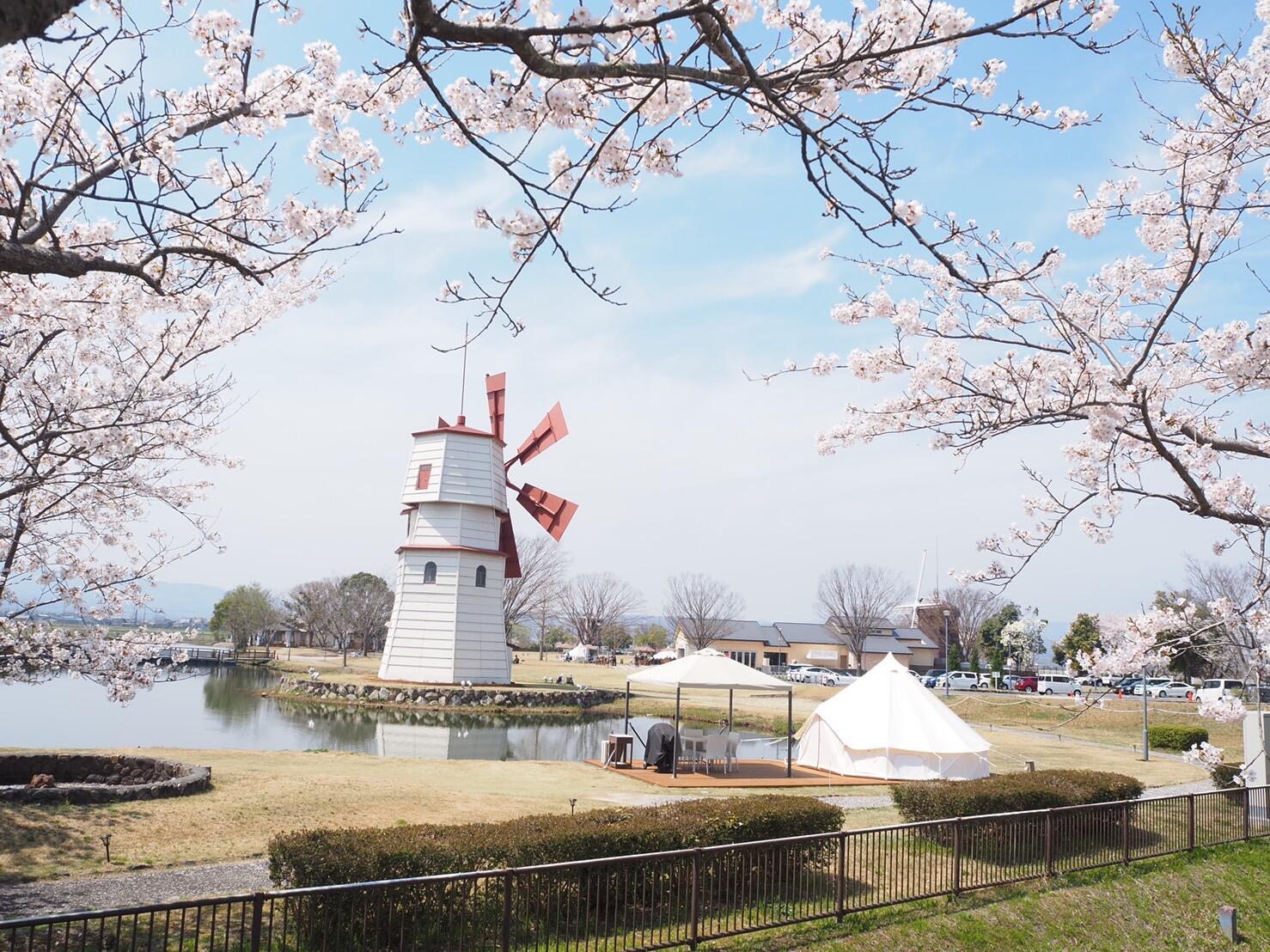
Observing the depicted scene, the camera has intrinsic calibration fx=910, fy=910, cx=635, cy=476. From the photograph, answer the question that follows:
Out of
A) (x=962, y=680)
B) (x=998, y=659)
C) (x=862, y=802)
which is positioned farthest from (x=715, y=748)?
(x=962, y=680)

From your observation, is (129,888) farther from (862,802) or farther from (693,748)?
(693,748)

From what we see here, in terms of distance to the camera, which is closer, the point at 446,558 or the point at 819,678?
the point at 446,558

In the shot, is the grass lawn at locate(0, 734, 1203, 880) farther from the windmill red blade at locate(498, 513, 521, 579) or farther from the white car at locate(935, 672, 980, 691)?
the white car at locate(935, 672, 980, 691)

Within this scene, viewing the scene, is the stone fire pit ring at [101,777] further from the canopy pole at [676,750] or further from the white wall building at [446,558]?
the white wall building at [446,558]

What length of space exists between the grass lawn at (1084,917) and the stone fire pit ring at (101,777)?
7512mm

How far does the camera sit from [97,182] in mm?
5242

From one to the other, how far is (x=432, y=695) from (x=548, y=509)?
801 centimetres

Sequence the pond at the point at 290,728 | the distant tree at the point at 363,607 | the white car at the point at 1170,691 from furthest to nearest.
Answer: the distant tree at the point at 363,607, the white car at the point at 1170,691, the pond at the point at 290,728

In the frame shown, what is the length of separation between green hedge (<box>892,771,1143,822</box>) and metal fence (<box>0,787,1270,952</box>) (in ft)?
2.93

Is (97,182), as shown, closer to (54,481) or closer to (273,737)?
(54,481)

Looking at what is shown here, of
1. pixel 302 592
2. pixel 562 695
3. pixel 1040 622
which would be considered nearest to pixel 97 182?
pixel 562 695

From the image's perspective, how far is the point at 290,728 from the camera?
2475 cm

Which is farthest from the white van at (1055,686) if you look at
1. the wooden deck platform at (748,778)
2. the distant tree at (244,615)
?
the distant tree at (244,615)

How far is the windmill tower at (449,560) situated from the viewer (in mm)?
31750
